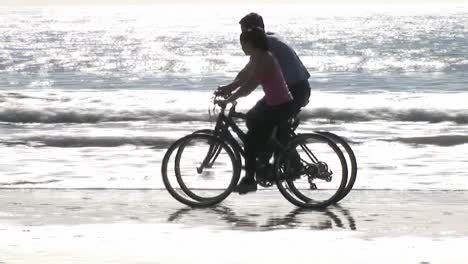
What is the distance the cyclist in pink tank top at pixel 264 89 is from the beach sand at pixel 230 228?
0.66 m

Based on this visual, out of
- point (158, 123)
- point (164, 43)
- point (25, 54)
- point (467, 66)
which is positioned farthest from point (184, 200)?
point (164, 43)

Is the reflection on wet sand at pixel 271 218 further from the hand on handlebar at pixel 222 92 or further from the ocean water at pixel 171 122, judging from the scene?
the ocean water at pixel 171 122

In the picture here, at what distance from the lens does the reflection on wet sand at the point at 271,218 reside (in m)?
9.88

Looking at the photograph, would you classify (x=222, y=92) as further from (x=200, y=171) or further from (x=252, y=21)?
(x=200, y=171)

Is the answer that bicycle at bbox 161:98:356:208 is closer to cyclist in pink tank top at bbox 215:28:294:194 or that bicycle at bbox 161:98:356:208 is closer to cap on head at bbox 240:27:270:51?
cyclist in pink tank top at bbox 215:28:294:194

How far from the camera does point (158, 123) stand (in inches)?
1077

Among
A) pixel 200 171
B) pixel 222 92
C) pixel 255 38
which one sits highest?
pixel 255 38

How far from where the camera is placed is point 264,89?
10812mm

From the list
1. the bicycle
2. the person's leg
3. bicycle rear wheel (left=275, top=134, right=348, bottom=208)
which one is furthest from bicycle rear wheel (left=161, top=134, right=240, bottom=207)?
bicycle rear wheel (left=275, top=134, right=348, bottom=208)

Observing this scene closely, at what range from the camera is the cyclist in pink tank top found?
10750mm

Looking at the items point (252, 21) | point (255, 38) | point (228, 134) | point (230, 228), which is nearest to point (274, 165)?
point (228, 134)

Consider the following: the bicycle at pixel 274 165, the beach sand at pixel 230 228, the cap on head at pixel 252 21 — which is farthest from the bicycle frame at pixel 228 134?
the cap on head at pixel 252 21

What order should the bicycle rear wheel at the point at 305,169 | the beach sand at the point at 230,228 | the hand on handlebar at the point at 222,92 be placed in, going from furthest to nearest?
the bicycle rear wheel at the point at 305,169, the hand on handlebar at the point at 222,92, the beach sand at the point at 230,228

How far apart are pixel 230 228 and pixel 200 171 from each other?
166 cm
